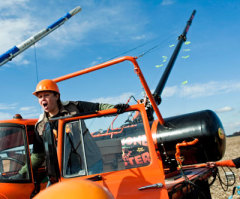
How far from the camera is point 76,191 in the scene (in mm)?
1449

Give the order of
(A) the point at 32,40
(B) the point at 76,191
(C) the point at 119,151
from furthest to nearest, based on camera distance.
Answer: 1. (A) the point at 32,40
2. (C) the point at 119,151
3. (B) the point at 76,191

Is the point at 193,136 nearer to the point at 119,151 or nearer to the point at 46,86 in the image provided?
the point at 119,151

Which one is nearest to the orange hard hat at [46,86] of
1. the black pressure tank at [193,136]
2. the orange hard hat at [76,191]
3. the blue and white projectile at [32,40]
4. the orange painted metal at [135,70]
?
the orange painted metal at [135,70]

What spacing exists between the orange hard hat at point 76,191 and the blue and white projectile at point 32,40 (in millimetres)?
23564

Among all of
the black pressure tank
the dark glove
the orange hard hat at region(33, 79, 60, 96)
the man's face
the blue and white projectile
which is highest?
the blue and white projectile

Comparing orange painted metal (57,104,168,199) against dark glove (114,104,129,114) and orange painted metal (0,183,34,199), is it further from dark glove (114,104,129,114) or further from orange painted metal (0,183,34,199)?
orange painted metal (0,183,34,199)

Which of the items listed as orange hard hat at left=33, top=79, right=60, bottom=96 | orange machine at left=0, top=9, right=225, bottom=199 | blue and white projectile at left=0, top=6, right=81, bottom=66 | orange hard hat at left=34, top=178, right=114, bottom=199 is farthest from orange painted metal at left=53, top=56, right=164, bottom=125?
blue and white projectile at left=0, top=6, right=81, bottom=66

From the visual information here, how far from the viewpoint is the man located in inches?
124

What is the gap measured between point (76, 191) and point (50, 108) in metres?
1.89

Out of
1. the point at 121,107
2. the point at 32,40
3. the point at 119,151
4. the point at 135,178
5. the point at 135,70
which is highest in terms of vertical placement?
the point at 32,40

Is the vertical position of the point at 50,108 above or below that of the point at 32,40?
below

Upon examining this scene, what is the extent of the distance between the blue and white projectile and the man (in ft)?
70.8

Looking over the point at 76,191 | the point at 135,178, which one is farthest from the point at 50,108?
the point at 76,191

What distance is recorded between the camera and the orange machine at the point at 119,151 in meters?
2.57
